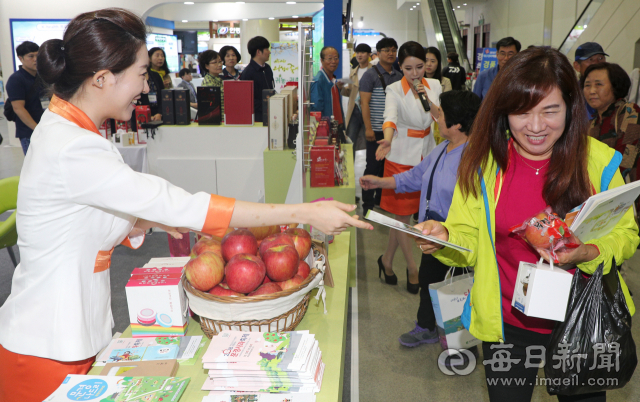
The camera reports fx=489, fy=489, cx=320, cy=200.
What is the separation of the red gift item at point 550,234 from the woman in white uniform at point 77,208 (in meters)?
0.68

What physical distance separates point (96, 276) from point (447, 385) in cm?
215

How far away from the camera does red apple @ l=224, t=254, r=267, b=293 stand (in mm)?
1459

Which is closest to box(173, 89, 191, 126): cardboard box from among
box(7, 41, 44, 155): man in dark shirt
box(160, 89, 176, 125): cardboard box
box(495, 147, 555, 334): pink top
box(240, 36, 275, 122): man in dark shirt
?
box(160, 89, 176, 125): cardboard box

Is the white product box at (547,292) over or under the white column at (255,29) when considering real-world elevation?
under

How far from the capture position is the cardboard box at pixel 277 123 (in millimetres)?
3939

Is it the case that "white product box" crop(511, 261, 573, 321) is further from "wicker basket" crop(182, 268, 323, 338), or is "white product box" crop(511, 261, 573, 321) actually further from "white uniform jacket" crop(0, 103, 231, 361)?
"white uniform jacket" crop(0, 103, 231, 361)

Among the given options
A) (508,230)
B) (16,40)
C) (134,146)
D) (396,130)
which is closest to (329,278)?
(508,230)

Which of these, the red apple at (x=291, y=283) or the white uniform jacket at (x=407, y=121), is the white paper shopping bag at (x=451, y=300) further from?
the white uniform jacket at (x=407, y=121)

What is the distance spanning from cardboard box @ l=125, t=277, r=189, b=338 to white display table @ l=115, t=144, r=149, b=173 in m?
3.79

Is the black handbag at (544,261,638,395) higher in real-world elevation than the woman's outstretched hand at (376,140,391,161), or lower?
lower

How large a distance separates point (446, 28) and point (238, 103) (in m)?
12.6

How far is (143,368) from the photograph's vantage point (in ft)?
4.45

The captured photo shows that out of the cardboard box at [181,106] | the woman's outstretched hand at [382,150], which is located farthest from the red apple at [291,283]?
the cardboard box at [181,106]

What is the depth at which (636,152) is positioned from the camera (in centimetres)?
348
